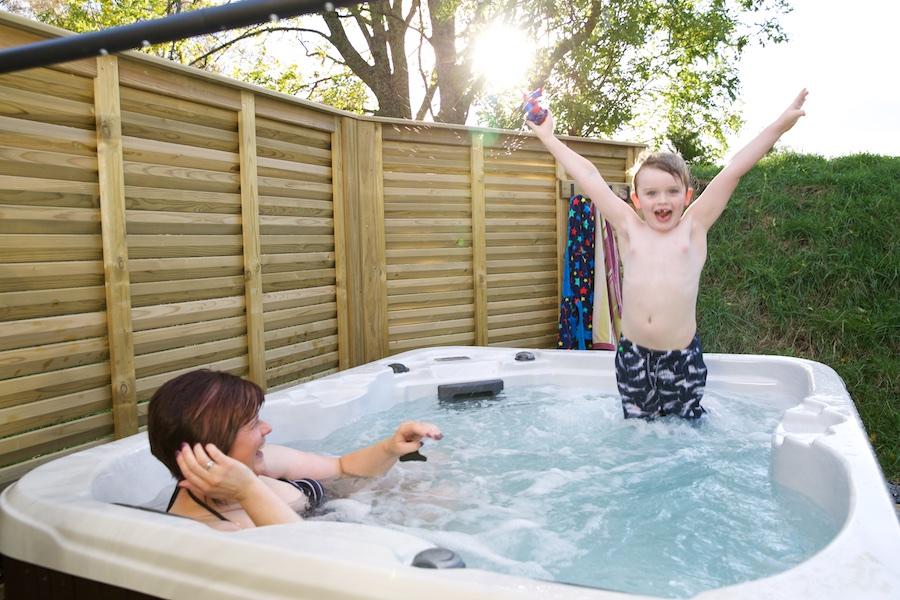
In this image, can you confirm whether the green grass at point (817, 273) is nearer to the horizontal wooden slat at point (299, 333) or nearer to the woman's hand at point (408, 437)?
the horizontal wooden slat at point (299, 333)

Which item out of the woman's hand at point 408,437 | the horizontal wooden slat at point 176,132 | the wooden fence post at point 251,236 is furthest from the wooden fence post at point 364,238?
the woman's hand at point 408,437

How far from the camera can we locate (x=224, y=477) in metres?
1.36

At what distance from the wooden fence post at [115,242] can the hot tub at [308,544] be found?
77 cm

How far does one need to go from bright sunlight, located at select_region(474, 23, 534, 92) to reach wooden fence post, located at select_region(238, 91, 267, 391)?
5312mm

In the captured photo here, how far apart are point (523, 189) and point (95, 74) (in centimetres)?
320

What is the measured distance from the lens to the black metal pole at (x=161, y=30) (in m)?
0.71

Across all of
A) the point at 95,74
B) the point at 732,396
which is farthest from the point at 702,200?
the point at 95,74

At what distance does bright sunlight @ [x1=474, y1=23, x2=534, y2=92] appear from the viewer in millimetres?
8133

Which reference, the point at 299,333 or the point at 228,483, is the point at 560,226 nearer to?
the point at 299,333

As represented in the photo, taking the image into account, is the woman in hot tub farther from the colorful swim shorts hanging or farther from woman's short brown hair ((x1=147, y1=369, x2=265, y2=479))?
the colorful swim shorts hanging

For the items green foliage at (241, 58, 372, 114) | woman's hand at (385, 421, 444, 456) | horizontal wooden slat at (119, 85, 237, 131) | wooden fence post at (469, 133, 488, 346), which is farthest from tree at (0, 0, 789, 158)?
woman's hand at (385, 421, 444, 456)

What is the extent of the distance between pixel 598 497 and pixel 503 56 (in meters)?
7.41

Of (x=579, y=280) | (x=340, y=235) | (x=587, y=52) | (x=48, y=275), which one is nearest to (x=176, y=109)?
(x=48, y=275)

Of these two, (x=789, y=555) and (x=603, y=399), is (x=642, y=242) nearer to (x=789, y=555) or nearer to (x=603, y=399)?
(x=603, y=399)
